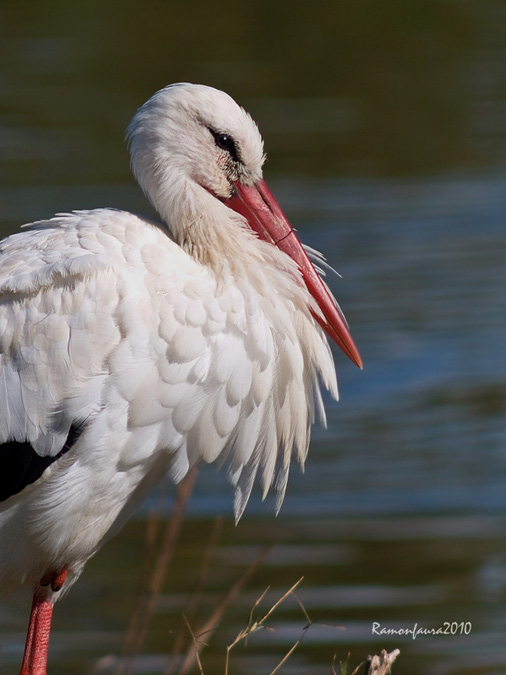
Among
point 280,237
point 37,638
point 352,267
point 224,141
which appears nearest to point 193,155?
point 224,141

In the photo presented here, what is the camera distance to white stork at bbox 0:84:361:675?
4379 mm

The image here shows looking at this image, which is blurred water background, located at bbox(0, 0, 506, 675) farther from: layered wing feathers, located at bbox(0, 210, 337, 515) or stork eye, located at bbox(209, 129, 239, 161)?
stork eye, located at bbox(209, 129, 239, 161)

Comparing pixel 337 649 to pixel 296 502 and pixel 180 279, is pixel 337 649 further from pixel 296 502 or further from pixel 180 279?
pixel 180 279

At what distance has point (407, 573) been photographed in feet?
22.8

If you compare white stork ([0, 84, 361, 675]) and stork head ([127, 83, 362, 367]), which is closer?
white stork ([0, 84, 361, 675])

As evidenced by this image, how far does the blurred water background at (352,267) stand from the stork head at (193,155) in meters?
1.44

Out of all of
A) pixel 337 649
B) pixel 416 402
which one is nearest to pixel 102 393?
pixel 337 649

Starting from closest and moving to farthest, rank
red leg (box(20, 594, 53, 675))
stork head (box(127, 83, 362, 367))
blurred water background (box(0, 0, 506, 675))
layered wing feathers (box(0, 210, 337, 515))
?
layered wing feathers (box(0, 210, 337, 515))
stork head (box(127, 83, 362, 367))
red leg (box(20, 594, 53, 675))
blurred water background (box(0, 0, 506, 675))

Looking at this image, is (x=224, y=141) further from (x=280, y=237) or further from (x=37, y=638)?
(x=37, y=638)

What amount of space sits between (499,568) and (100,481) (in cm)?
308

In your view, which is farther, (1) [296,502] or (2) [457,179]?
(2) [457,179]

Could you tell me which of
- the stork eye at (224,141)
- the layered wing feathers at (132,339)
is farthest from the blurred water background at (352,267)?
the stork eye at (224,141)

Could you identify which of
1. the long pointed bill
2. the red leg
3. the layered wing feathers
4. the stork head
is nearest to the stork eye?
the stork head

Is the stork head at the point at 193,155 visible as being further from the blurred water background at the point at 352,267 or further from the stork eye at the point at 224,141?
the blurred water background at the point at 352,267
